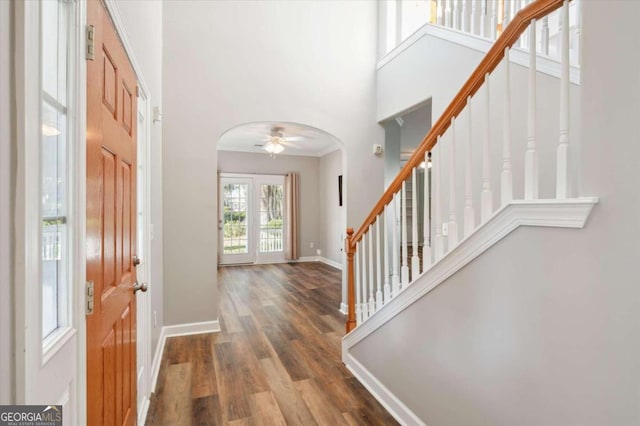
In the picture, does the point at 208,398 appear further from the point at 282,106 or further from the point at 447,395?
the point at 282,106

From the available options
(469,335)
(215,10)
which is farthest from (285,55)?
(469,335)

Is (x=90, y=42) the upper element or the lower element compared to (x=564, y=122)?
upper

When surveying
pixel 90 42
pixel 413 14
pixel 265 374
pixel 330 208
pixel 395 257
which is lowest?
pixel 265 374

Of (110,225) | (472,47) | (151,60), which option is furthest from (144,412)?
(472,47)

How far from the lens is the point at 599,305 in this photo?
38.2 inches

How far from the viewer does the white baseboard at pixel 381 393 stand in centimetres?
189

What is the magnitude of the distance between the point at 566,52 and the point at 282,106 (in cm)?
295

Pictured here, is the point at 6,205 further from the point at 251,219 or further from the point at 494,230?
the point at 251,219

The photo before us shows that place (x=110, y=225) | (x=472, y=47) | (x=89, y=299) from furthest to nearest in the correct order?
(x=472, y=47), (x=110, y=225), (x=89, y=299)

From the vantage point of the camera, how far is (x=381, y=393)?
7.04 ft

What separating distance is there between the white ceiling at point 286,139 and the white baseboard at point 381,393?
332cm

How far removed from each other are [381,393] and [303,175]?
19.6ft

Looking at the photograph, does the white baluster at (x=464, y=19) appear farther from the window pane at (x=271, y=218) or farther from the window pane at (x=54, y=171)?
the window pane at (x=271, y=218)

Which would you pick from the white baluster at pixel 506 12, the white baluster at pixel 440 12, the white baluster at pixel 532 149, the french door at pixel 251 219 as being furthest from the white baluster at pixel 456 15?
the french door at pixel 251 219
